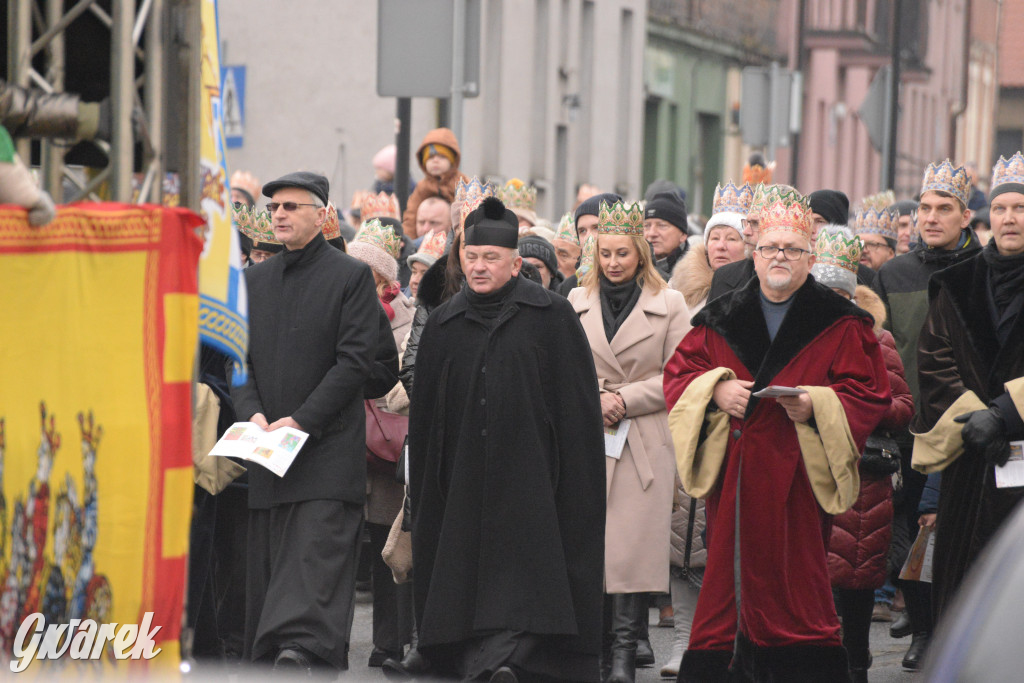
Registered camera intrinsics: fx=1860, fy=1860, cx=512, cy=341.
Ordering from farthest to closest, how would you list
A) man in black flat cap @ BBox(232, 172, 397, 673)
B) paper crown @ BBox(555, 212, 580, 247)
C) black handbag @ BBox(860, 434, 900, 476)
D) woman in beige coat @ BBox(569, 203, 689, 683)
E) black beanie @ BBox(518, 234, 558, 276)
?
paper crown @ BBox(555, 212, 580, 247)
black beanie @ BBox(518, 234, 558, 276)
woman in beige coat @ BBox(569, 203, 689, 683)
black handbag @ BBox(860, 434, 900, 476)
man in black flat cap @ BBox(232, 172, 397, 673)

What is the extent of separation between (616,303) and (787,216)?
140 cm

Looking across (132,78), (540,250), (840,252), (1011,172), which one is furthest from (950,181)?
(132,78)

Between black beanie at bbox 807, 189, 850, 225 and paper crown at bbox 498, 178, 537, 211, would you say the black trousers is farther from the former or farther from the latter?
paper crown at bbox 498, 178, 537, 211

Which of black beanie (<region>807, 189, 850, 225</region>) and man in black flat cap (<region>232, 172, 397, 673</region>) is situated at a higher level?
black beanie (<region>807, 189, 850, 225</region>)

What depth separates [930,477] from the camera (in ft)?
30.5

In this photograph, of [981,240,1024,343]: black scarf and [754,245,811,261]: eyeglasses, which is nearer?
Answer: [754,245,811,261]: eyeglasses

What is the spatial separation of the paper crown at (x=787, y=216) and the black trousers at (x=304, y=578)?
222 cm

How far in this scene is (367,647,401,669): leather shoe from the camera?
9.20 meters

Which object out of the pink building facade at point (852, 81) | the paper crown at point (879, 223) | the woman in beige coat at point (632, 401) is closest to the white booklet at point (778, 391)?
the woman in beige coat at point (632, 401)

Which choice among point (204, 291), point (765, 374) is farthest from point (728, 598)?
point (204, 291)

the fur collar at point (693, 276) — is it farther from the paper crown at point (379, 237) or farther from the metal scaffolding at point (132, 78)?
the metal scaffolding at point (132, 78)

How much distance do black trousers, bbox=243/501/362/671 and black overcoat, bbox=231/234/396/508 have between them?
0.31 ft

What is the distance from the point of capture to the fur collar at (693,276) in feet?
32.9

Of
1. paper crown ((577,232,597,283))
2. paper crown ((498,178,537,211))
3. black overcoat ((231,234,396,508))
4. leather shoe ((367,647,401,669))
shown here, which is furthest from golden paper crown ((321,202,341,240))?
paper crown ((498,178,537,211))
